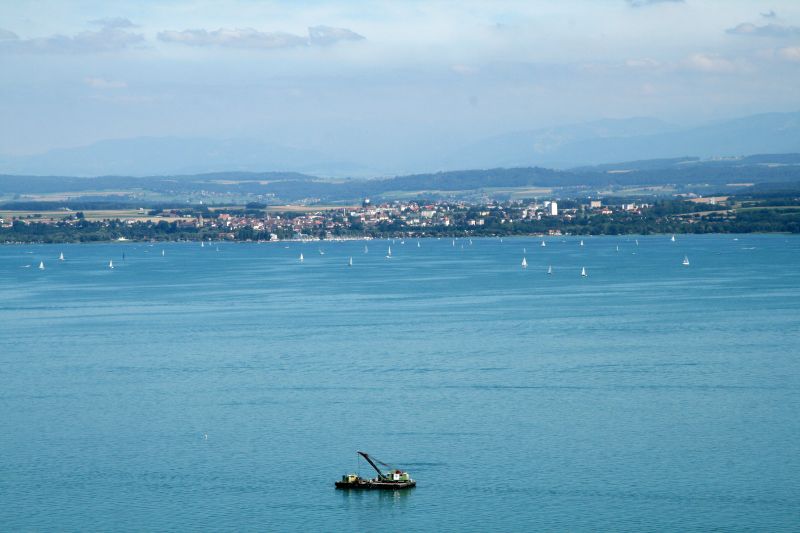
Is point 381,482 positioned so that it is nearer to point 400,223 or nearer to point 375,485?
point 375,485

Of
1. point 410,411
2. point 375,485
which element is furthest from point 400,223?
point 375,485

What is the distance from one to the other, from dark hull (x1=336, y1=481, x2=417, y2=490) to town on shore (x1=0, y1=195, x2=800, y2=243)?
132 meters

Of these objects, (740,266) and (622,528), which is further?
(740,266)

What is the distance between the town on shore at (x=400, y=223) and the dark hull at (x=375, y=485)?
132 metres

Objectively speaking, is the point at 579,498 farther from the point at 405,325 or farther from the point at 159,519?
the point at 405,325

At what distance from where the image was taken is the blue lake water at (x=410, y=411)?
83.0 ft

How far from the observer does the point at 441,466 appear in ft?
90.9

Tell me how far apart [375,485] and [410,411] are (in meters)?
6.86

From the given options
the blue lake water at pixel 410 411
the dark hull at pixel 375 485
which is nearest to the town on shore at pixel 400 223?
the blue lake water at pixel 410 411

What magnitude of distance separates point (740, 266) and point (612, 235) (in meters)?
76.8

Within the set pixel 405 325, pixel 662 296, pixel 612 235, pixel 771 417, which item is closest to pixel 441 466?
pixel 771 417

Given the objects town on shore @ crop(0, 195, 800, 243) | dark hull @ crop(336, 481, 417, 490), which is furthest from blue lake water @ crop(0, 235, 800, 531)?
town on shore @ crop(0, 195, 800, 243)

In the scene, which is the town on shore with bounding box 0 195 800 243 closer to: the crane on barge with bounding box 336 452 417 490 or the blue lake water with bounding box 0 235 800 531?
the blue lake water with bounding box 0 235 800 531

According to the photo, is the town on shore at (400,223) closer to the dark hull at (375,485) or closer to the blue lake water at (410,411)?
the blue lake water at (410,411)
